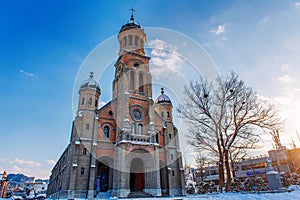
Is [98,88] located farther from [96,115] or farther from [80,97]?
[96,115]

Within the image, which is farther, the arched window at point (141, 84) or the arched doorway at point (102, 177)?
the arched window at point (141, 84)

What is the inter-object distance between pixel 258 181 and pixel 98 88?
968 inches

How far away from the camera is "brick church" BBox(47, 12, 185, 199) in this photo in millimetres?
23844

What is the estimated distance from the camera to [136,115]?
2939 centimetres

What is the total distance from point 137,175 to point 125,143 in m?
5.66

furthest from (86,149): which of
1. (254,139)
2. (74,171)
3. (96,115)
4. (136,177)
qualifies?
(254,139)

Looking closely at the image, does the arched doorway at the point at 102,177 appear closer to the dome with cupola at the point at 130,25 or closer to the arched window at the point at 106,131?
the arched window at the point at 106,131

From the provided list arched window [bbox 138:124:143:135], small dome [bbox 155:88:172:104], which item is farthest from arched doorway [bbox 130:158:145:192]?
small dome [bbox 155:88:172:104]

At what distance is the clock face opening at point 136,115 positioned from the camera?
29.0 metres

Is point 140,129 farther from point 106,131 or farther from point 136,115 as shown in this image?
point 106,131

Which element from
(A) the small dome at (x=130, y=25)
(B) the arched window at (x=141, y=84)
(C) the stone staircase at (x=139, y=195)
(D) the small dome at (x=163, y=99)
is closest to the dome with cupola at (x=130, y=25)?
(A) the small dome at (x=130, y=25)

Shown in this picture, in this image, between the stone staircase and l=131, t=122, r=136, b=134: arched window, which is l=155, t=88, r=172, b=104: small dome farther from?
the stone staircase

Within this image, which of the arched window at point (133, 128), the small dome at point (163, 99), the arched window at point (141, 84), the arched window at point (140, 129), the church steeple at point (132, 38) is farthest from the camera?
the small dome at point (163, 99)

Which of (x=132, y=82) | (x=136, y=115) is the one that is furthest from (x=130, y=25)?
(x=136, y=115)
